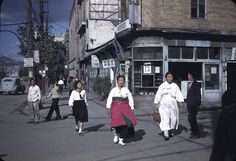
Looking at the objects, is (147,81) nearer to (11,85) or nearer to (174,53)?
(174,53)

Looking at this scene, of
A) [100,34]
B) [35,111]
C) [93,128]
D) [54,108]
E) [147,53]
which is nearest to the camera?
[93,128]

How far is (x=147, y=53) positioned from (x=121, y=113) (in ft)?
35.4

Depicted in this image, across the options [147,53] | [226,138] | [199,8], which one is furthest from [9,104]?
[226,138]

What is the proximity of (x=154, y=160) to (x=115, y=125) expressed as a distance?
2.36 metres

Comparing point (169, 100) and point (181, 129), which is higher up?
point (169, 100)

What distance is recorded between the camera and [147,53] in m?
19.1

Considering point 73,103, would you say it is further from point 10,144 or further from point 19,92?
point 19,92

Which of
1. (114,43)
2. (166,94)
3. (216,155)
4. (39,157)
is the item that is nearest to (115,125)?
(166,94)

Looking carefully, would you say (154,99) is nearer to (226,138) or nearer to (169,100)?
(169,100)

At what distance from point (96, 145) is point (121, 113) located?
817mm

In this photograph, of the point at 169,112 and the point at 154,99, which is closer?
the point at 169,112

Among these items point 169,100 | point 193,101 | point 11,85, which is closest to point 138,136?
point 169,100

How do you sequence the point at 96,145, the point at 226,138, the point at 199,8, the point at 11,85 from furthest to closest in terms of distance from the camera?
the point at 11,85 < the point at 96,145 < the point at 199,8 < the point at 226,138

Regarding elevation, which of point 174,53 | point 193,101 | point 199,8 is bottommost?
point 193,101
